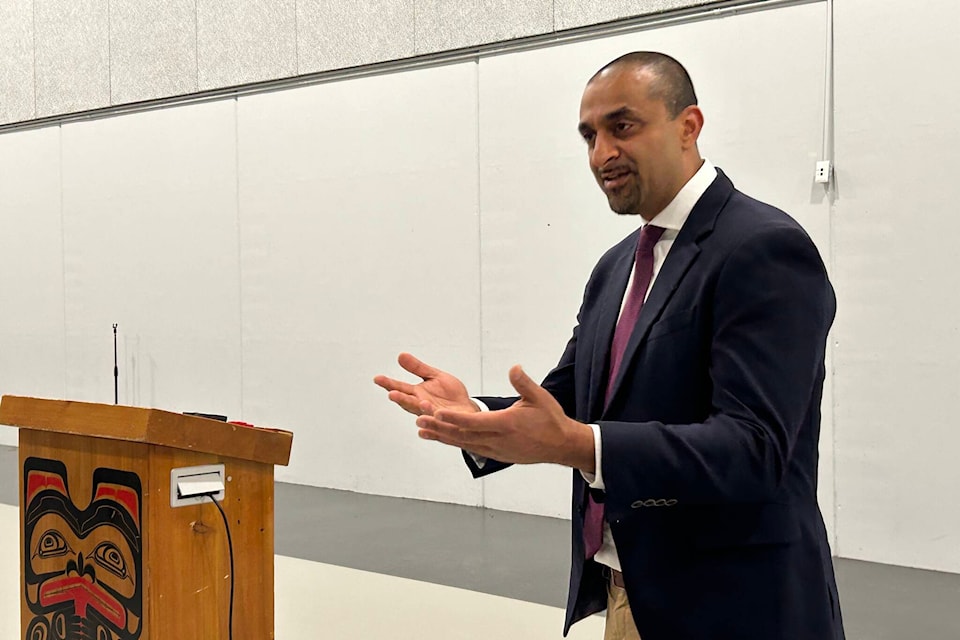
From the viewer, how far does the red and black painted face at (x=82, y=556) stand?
2.13 meters

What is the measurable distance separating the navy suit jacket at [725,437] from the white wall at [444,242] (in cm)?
326

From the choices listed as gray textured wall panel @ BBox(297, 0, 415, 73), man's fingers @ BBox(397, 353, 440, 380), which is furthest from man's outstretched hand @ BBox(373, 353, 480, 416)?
gray textured wall panel @ BBox(297, 0, 415, 73)

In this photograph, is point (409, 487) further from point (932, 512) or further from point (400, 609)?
point (932, 512)

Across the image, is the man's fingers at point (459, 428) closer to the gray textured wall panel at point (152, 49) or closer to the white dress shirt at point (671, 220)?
the white dress shirt at point (671, 220)

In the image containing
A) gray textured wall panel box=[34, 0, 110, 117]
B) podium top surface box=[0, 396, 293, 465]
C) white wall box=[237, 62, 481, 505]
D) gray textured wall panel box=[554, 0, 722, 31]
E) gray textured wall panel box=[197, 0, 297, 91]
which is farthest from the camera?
gray textured wall panel box=[34, 0, 110, 117]

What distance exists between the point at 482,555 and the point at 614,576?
3.21 m

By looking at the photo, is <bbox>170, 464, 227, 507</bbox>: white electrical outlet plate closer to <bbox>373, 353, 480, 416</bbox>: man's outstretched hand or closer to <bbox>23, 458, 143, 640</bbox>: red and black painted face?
<bbox>23, 458, 143, 640</bbox>: red and black painted face

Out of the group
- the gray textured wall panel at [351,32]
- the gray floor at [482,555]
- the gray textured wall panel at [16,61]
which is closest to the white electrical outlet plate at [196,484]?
the gray floor at [482,555]

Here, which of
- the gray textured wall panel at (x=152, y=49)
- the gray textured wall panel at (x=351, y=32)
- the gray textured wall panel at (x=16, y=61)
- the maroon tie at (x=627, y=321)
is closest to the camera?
the maroon tie at (x=627, y=321)

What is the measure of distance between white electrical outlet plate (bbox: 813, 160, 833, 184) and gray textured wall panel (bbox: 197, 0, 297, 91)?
366 centimetres

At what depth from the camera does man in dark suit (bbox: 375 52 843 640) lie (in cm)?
130

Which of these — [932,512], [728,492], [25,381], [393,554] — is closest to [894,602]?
[932,512]

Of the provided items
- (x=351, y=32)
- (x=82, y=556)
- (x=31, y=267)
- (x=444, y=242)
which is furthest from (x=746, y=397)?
(x=31, y=267)

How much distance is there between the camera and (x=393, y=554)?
15.7 ft
